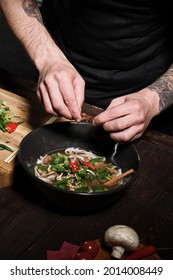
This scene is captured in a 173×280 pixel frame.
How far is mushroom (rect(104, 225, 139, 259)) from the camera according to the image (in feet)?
4.50

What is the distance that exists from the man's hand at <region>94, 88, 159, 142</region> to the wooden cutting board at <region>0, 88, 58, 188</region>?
366 mm

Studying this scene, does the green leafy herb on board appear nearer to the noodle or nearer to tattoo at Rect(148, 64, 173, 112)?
the noodle

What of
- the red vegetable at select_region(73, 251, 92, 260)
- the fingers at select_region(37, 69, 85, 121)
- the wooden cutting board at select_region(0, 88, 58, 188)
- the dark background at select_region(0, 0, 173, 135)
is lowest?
the dark background at select_region(0, 0, 173, 135)

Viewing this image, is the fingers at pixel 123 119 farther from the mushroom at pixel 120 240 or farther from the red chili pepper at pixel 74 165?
the mushroom at pixel 120 240

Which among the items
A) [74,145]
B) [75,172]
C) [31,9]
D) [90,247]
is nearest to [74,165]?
[75,172]

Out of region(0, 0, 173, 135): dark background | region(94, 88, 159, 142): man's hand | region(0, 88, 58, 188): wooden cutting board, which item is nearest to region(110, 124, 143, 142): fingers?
region(94, 88, 159, 142): man's hand

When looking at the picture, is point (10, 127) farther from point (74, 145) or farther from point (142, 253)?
point (142, 253)

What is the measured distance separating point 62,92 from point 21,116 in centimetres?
39

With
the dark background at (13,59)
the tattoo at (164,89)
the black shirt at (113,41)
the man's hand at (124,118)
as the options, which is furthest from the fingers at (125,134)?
the dark background at (13,59)

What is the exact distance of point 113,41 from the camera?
7.10ft

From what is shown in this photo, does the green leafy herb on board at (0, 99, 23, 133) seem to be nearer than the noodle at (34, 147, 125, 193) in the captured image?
No

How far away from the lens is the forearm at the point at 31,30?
6.27 ft
